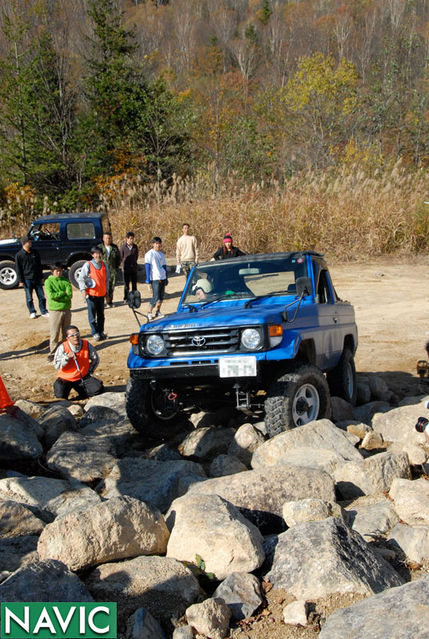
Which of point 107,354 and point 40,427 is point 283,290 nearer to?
point 40,427

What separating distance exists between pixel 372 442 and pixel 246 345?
5.17ft

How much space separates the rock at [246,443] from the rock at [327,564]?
6.98 feet

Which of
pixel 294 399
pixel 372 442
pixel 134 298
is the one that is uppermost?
pixel 134 298

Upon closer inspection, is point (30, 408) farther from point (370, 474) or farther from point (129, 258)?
point (129, 258)

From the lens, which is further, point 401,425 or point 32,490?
point 401,425

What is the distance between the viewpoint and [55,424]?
24.0ft

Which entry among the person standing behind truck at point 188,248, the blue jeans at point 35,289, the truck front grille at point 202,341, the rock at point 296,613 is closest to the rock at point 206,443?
the truck front grille at point 202,341

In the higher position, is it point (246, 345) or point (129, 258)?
point (246, 345)

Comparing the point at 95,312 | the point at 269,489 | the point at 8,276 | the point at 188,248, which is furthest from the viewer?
the point at 8,276

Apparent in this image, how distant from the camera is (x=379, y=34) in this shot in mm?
72938

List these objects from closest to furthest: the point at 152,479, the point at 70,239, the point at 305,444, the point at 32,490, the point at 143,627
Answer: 1. the point at 143,627
2. the point at 32,490
3. the point at 152,479
4. the point at 305,444
5. the point at 70,239

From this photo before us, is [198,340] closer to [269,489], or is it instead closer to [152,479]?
[152,479]

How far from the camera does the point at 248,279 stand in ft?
24.7

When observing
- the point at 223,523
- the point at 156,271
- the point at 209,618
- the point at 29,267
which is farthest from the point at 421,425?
the point at 29,267
